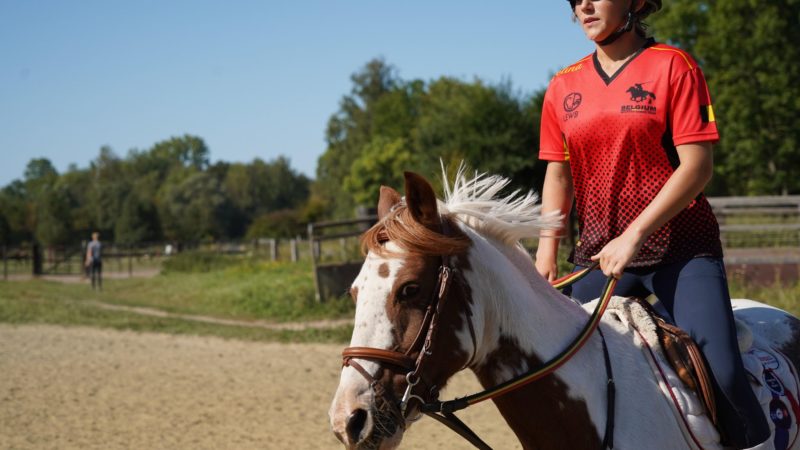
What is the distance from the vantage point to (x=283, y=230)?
61406 millimetres

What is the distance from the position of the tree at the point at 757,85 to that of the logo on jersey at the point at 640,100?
36195 millimetres

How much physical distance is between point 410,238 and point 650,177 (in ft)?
3.33

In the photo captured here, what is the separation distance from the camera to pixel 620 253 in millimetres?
2561

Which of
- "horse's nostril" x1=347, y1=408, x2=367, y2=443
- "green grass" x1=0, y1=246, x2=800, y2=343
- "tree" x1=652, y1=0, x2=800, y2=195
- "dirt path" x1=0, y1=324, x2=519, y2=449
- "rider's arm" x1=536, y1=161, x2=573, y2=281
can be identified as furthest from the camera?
"tree" x1=652, y1=0, x2=800, y2=195

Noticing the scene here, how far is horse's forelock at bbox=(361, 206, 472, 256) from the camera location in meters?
2.29

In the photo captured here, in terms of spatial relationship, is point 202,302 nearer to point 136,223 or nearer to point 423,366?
point 423,366

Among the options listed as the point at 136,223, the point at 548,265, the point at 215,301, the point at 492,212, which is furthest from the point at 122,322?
the point at 136,223

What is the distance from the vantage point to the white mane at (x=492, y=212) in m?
2.52

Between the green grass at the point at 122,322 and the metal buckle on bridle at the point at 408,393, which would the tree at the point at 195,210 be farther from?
the metal buckle on bridle at the point at 408,393

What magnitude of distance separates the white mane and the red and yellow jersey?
34 cm

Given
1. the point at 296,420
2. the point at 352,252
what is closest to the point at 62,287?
the point at 352,252

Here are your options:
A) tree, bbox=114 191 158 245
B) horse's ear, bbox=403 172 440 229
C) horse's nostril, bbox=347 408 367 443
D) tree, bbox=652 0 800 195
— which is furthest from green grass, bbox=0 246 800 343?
tree, bbox=114 191 158 245

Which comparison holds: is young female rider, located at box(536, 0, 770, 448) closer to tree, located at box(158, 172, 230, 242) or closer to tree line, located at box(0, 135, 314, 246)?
tree line, located at box(0, 135, 314, 246)

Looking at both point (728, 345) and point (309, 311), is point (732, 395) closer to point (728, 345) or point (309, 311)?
point (728, 345)
